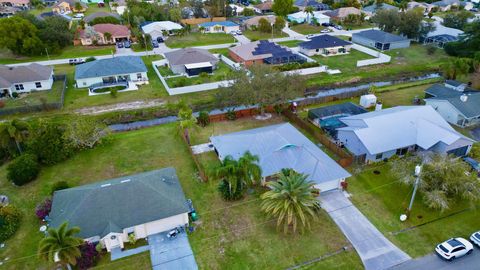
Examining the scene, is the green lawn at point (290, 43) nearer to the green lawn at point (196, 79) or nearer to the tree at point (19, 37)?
the green lawn at point (196, 79)

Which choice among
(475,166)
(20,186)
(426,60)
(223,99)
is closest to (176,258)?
(20,186)

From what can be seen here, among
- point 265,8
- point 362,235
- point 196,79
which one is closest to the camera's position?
point 362,235

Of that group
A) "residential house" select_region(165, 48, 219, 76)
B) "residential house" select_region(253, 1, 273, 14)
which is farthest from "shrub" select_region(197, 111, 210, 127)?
"residential house" select_region(253, 1, 273, 14)

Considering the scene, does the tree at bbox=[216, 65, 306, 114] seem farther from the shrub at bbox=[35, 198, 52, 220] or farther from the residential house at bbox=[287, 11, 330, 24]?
the residential house at bbox=[287, 11, 330, 24]

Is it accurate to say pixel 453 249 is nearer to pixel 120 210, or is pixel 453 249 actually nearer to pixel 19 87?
pixel 120 210

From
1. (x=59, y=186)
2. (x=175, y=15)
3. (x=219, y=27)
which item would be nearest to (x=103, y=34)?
(x=175, y=15)

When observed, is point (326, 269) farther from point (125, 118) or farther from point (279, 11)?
point (279, 11)

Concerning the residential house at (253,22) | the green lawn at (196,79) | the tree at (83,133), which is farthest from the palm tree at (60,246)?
the residential house at (253,22)
